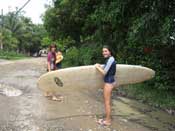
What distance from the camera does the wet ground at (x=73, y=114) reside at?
26.0 feet

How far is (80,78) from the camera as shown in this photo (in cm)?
903

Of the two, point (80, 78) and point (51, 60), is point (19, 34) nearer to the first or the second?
point (51, 60)

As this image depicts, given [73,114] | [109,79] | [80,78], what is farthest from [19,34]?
[109,79]

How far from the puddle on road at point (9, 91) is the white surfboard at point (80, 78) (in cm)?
343

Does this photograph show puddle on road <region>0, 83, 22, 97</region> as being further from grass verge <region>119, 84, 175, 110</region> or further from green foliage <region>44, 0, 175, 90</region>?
green foliage <region>44, 0, 175, 90</region>

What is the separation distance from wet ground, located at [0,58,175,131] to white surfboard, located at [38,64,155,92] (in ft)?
2.21

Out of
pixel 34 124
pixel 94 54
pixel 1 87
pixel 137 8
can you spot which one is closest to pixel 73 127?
pixel 34 124

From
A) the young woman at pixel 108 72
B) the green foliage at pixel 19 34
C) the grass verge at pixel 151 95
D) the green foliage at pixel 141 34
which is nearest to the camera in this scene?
the young woman at pixel 108 72

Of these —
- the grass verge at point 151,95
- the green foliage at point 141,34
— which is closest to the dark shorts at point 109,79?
the green foliage at point 141,34

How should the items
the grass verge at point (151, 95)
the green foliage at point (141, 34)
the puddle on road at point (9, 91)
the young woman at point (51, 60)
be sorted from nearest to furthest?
the green foliage at point (141, 34), the grass verge at point (151, 95), the young woman at point (51, 60), the puddle on road at point (9, 91)

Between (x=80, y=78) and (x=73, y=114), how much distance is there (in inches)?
35.9

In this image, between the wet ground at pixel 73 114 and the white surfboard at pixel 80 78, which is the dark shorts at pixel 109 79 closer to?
the white surfboard at pixel 80 78

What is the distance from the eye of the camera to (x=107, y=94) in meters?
7.99

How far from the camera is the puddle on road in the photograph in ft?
41.5
